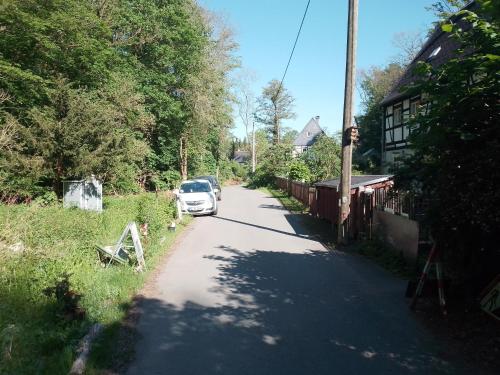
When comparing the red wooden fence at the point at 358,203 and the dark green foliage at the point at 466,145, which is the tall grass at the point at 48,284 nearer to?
the dark green foliage at the point at 466,145

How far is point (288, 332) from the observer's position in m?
5.20

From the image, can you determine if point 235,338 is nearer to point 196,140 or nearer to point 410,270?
point 410,270

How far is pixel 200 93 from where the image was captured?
99.1 feet

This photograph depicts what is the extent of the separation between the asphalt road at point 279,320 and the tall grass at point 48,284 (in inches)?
22.7

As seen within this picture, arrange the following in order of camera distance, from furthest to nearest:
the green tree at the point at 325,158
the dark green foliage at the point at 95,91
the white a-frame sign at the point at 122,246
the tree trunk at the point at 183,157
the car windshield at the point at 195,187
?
1. the tree trunk at the point at 183,157
2. the green tree at the point at 325,158
3. the car windshield at the point at 195,187
4. the dark green foliage at the point at 95,91
5. the white a-frame sign at the point at 122,246

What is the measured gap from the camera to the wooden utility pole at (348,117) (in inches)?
422

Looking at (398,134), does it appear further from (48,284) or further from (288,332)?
(48,284)

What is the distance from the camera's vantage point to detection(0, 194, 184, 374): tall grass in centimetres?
446


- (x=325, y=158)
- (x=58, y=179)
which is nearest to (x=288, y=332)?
(x=58, y=179)

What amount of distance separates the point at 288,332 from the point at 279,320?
438 millimetres

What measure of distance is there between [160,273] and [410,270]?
5.07 metres

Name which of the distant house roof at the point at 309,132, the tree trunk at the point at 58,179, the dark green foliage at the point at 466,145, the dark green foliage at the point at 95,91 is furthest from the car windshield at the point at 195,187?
the distant house roof at the point at 309,132

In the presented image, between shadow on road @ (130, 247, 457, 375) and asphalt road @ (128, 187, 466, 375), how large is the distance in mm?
12

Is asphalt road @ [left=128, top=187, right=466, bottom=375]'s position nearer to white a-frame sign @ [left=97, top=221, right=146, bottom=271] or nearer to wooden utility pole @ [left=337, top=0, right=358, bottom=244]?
white a-frame sign @ [left=97, top=221, right=146, bottom=271]
